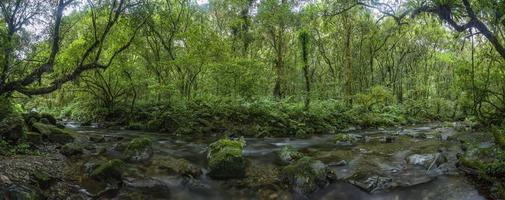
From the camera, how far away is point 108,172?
31.3 ft

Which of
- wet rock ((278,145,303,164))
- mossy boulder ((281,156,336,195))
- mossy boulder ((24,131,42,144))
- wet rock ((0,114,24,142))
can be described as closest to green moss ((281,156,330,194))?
mossy boulder ((281,156,336,195))

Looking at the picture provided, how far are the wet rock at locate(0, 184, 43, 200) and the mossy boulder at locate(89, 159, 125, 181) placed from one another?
2.00 metres

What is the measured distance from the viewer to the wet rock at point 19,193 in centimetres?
692

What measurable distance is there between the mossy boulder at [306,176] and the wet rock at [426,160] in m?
3.02

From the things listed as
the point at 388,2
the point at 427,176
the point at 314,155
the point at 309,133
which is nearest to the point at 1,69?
the point at 314,155

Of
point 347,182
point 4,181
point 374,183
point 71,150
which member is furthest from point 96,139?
point 374,183

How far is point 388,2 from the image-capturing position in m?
11.1

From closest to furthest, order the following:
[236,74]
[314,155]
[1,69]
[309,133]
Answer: [1,69], [314,155], [309,133], [236,74]

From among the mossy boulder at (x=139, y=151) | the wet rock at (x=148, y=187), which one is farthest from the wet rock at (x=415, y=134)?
the wet rock at (x=148, y=187)

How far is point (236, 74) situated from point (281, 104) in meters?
3.29

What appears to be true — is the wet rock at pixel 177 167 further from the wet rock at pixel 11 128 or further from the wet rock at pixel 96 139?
the wet rock at pixel 96 139

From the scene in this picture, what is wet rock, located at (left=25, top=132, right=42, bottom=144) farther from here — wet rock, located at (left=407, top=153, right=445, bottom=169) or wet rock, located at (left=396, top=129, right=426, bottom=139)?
wet rock, located at (left=396, top=129, right=426, bottom=139)

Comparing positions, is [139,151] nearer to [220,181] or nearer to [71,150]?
[71,150]

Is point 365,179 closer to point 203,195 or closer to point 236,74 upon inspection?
point 203,195
